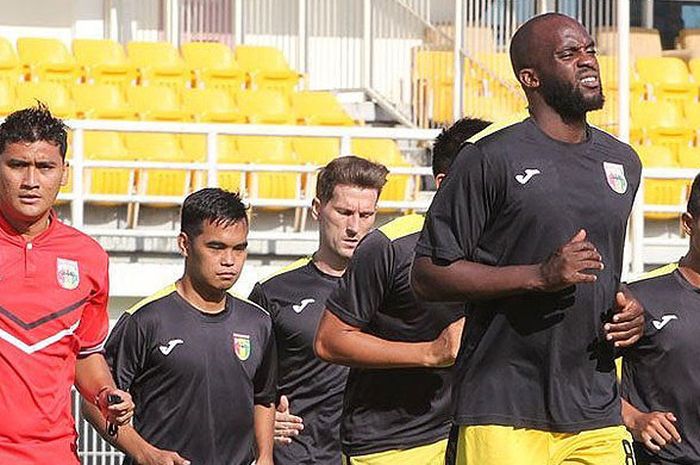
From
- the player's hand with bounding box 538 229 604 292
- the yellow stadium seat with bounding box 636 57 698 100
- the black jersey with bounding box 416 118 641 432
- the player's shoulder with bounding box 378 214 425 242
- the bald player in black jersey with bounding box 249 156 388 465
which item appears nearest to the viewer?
the player's hand with bounding box 538 229 604 292

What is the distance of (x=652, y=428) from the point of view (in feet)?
21.5

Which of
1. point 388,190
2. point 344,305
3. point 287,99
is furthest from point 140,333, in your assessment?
point 287,99

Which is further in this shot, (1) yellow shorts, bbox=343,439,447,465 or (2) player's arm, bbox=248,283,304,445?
(2) player's arm, bbox=248,283,304,445

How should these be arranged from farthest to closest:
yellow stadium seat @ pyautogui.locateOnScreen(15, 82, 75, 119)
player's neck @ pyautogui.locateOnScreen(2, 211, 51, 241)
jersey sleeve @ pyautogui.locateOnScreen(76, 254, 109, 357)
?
yellow stadium seat @ pyautogui.locateOnScreen(15, 82, 75, 119), jersey sleeve @ pyautogui.locateOnScreen(76, 254, 109, 357), player's neck @ pyautogui.locateOnScreen(2, 211, 51, 241)

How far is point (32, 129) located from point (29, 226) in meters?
0.34

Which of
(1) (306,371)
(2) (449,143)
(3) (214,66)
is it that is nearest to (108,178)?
(3) (214,66)

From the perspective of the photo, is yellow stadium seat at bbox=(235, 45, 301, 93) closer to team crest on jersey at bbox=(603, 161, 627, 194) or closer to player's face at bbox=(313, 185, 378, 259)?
player's face at bbox=(313, 185, 378, 259)

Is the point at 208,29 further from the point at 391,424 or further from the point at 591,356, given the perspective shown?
the point at 591,356

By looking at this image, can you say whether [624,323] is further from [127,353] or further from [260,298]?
[260,298]

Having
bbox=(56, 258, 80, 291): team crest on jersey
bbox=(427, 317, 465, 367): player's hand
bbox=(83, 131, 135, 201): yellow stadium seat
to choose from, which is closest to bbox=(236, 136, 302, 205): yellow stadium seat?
bbox=(83, 131, 135, 201): yellow stadium seat

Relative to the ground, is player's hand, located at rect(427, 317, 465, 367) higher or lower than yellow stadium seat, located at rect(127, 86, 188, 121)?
lower

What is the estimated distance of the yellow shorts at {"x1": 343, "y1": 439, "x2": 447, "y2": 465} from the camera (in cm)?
679

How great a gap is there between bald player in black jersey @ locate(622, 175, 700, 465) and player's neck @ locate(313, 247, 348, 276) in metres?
1.69

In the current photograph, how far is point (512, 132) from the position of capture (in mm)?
5270
